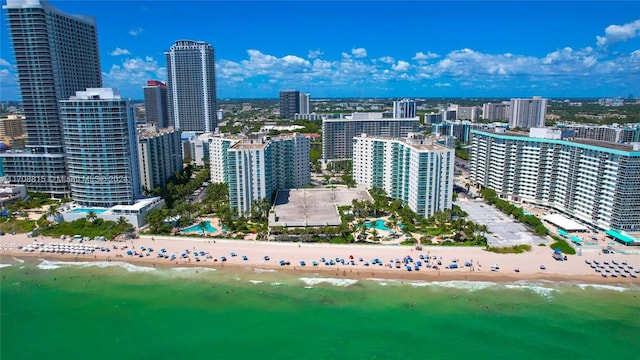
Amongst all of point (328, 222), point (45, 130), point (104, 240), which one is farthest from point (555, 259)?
point (45, 130)

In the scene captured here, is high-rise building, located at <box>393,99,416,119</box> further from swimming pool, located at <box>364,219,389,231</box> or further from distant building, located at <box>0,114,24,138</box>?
distant building, located at <box>0,114,24,138</box>

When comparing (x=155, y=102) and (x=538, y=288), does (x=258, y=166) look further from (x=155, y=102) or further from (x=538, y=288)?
(x=155, y=102)

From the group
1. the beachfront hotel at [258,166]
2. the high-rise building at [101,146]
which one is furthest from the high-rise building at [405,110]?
the high-rise building at [101,146]

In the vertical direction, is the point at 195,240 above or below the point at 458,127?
below

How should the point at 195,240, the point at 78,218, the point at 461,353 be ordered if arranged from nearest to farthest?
the point at 461,353
the point at 195,240
the point at 78,218

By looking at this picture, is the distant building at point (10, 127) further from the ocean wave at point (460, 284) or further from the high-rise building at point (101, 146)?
the ocean wave at point (460, 284)

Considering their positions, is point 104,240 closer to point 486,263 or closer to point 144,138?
point 144,138
